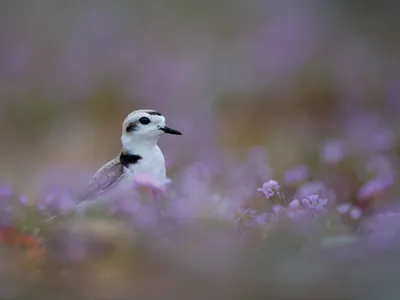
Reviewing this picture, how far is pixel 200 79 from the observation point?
29.4 ft

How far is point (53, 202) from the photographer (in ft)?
12.5

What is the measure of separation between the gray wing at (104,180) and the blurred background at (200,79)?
57.8 inches

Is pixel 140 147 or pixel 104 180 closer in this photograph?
pixel 104 180

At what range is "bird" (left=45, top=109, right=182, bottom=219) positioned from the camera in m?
4.03

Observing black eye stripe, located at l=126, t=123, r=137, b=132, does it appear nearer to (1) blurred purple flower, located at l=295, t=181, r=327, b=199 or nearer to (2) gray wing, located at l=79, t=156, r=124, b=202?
(2) gray wing, located at l=79, t=156, r=124, b=202

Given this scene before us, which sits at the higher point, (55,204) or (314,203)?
(55,204)

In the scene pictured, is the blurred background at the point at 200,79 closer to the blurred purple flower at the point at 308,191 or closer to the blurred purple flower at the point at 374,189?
the blurred purple flower at the point at 374,189

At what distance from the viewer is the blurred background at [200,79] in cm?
710

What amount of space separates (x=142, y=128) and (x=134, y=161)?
0.16 metres

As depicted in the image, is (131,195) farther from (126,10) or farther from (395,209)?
(126,10)

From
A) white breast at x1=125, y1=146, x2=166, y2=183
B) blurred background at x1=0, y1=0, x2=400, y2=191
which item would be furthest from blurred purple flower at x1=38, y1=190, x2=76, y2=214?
blurred background at x1=0, y1=0, x2=400, y2=191

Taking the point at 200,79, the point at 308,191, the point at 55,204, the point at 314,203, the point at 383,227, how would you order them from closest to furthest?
1. the point at 383,227
2. the point at 314,203
3. the point at 55,204
4. the point at 308,191
5. the point at 200,79

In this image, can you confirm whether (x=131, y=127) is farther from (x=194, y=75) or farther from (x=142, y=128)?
(x=194, y=75)

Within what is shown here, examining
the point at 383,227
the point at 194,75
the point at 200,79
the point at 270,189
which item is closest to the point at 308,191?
the point at 270,189
